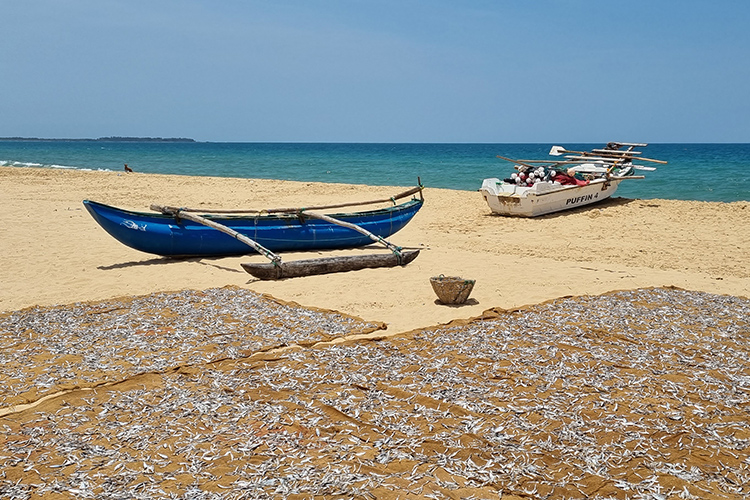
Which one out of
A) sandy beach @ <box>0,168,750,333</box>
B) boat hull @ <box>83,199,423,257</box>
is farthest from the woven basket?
boat hull @ <box>83,199,423,257</box>

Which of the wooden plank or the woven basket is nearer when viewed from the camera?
the woven basket

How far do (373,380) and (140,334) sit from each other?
3.03 metres

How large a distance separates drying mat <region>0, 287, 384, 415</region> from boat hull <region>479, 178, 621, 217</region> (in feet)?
32.8

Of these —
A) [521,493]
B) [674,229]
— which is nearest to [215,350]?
[521,493]

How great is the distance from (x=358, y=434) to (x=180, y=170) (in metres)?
40.3

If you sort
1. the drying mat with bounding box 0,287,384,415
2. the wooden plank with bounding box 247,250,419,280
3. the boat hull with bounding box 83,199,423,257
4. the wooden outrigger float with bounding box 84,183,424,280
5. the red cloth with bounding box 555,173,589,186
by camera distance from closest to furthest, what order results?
the drying mat with bounding box 0,287,384,415
the wooden plank with bounding box 247,250,419,280
the wooden outrigger float with bounding box 84,183,424,280
the boat hull with bounding box 83,199,423,257
the red cloth with bounding box 555,173,589,186

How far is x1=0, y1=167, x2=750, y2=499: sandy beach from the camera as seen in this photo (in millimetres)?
4258

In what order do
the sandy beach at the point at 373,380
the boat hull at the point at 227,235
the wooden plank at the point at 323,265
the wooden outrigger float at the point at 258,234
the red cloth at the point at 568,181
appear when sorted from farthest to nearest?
the red cloth at the point at 568,181
the boat hull at the point at 227,235
the wooden outrigger float at the point at 258,234
the wooden plank at the point at 323,265
the sandy beach at the point at 373,380

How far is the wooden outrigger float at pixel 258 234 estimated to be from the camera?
34.0ft

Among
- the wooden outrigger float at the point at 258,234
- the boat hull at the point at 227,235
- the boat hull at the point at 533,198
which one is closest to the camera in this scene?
the wooden outrigger float at the point at 258,234

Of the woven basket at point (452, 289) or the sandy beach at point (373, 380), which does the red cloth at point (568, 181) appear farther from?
the woven basket at point (452, 289)

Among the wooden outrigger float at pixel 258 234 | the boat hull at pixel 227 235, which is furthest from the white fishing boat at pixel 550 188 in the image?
the wooden outrigger float at pixel 258 234

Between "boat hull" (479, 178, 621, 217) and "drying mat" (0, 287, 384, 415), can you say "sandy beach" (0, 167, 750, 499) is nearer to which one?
"drying mat" (0, 287, 384, 415)

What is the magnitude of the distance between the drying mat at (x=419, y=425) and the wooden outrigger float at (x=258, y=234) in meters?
3.78
